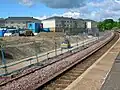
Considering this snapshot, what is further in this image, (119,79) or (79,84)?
(119,79)

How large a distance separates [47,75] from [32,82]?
7.23ft

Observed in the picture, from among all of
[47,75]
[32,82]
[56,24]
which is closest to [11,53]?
[47,75]

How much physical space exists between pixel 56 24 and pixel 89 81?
133 m

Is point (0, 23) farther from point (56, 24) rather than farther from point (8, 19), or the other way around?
point (56, 24)

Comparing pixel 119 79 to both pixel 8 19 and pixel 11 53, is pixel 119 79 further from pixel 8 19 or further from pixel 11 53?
pixel 8 19

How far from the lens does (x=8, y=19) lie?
161500 mm

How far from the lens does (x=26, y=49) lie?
1211 inches

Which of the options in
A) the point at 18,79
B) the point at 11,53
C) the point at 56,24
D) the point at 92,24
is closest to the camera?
the point at 18,79

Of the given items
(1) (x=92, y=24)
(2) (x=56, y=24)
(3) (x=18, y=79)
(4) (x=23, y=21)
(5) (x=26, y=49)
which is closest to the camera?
(3) (x=18, y=79)

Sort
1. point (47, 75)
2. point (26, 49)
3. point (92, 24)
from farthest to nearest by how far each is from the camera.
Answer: point (92, 24) → point (26, 49) → point (47, 75)

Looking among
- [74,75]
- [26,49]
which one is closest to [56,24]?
[26,49]

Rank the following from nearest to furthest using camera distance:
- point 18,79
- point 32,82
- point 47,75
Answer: point 32,82 < point 18,79 < point 47,75

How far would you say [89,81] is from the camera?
12.4 m

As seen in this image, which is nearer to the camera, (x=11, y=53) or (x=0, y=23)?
(x=11, y=53)
